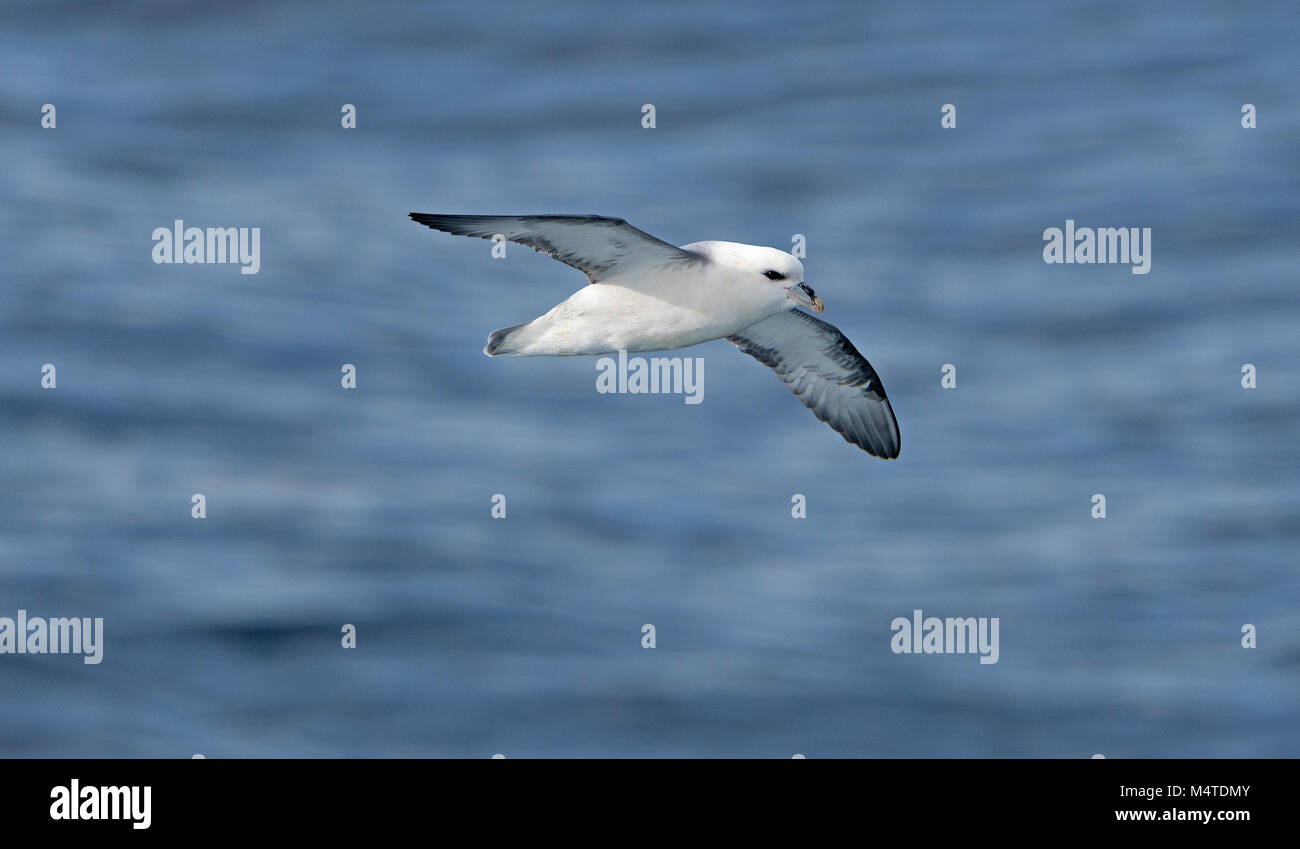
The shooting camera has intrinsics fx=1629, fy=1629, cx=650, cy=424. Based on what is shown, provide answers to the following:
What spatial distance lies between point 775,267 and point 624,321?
4.15 ft

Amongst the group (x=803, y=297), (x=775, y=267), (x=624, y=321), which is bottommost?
(x=624, y=321)

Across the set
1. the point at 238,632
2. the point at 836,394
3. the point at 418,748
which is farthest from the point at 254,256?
the point at 836,394

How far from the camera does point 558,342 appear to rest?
1287 centimetres

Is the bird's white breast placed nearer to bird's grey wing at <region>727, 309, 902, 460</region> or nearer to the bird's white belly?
the bird's white belly

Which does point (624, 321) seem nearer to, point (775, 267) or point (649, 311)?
point (649, 311)

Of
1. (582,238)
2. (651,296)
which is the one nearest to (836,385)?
(651,296)

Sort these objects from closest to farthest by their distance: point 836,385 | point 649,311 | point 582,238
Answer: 1. point 582,238
2. point 649,311
3. point 836,385

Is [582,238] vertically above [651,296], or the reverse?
[582,238]

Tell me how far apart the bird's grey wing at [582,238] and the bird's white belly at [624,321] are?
23 centimetres

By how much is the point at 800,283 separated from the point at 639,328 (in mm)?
1351

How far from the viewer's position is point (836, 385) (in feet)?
52.9

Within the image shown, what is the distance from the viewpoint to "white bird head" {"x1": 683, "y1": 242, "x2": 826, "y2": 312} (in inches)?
506

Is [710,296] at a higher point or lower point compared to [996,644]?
higher
